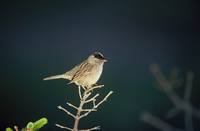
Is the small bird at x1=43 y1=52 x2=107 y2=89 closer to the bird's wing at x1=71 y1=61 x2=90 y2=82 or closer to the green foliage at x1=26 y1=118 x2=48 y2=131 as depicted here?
the bird's wing at x1=71 y1=61 x2=90 y2=82

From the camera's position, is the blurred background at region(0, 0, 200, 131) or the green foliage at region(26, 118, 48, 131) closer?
the green foliage at region(26, 118, 48, 131)

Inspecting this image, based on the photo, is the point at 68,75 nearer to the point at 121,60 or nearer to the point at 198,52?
the point at 121,60

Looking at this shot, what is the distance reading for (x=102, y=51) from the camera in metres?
6.70

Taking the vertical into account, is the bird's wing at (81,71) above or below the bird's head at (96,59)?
below

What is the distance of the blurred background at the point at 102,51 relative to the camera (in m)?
6.49

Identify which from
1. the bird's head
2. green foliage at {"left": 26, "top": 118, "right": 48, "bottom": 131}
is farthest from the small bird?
green foliage at {"left": 26, "top": 118, "right": 48, "bottom": 131}

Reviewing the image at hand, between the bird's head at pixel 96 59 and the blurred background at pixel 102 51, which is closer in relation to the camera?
the bird's head at pixel 96 59

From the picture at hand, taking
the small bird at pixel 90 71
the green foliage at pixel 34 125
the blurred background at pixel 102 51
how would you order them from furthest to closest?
1. the blurred background at pixel 102 51
2. the small bird at pixel 90 71
3. the green foliage at pixel 34 125

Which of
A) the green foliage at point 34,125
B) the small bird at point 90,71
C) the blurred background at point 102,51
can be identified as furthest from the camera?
the blurred background at point 102,51

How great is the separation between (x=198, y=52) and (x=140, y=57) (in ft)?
2.30

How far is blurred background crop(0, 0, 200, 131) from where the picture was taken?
255 inches

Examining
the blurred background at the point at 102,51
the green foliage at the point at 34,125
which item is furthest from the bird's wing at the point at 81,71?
the blurred background at the point at 102,51

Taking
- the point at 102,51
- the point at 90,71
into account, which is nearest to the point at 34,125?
the point at 90,71

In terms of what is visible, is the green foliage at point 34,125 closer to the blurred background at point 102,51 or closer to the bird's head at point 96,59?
the bird's head at point 96,59
